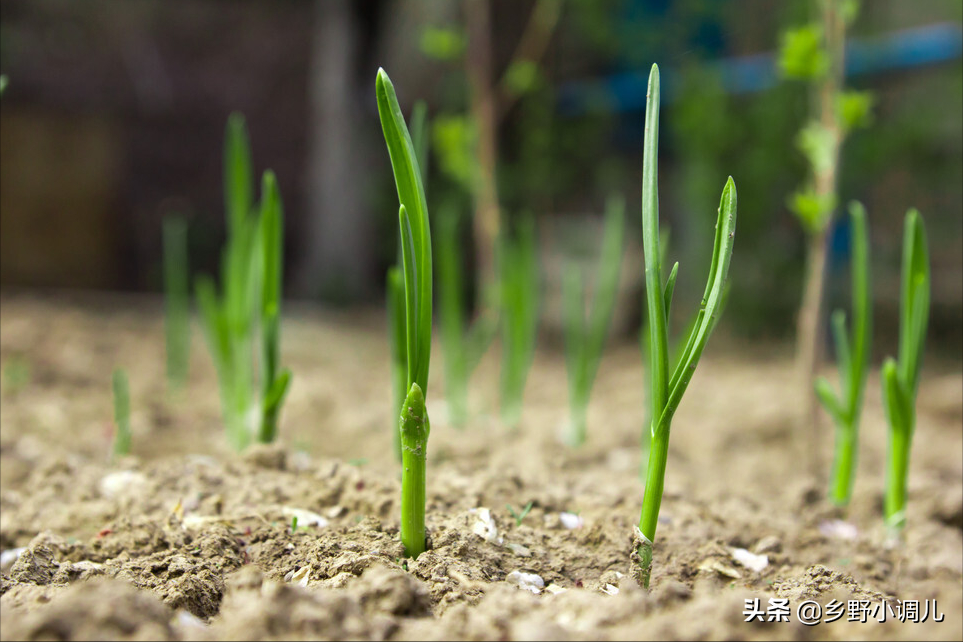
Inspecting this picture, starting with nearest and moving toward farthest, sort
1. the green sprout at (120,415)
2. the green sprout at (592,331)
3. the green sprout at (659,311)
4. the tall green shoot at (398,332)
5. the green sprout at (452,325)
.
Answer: the green sprout at (659,311) → the tall green shoot at (398,332) → the green sprout at (120,415) → the green sprout at (592,331) → the green sprout at (452,325)

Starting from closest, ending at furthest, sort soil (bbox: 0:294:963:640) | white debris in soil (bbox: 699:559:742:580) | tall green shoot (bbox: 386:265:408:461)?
soil (bbox: 0:294:963:640), white debris in soil (bbox: 699:559:742:580), tall green shoot (bbox: 386:265:408:461)

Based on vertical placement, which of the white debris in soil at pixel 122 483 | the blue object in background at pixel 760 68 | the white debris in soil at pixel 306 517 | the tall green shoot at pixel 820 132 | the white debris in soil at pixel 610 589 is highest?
the blue object in background at pixel 760 68

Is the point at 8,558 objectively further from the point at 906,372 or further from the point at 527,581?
the point at 906,372

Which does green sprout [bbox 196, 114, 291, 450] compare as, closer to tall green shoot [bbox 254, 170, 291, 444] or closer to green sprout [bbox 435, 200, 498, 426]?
tall green shoot [bbox 254, 170, 291, 444]

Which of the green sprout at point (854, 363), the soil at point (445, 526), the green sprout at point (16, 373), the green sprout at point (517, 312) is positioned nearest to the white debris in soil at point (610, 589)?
the soil at point (445, 526)

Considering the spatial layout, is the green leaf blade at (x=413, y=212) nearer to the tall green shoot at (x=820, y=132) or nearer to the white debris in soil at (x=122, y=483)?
the white debris in soil at (x=122, y=483)

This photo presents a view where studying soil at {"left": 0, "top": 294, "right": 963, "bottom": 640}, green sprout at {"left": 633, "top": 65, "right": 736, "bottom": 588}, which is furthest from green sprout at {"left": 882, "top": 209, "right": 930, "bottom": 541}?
green sprout at {"left": 633, "top": 65, "right": 736, "bottom": 588}

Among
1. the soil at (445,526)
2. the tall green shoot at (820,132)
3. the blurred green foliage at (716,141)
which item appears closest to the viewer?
the soil at (445,526)
